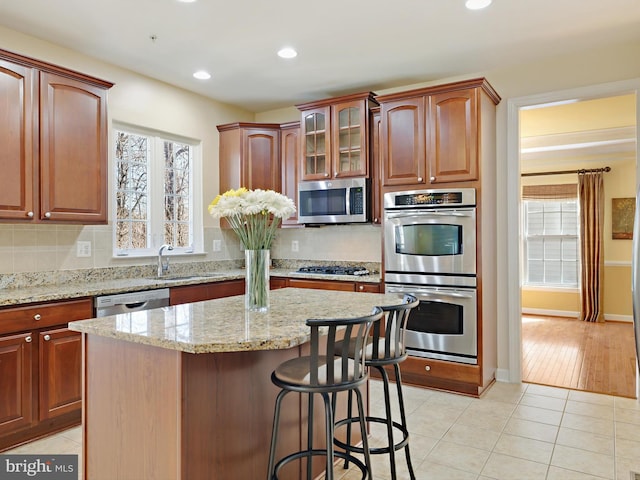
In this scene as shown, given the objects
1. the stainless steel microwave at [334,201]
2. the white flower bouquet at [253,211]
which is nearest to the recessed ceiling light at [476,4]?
the stainless steel microwave at [334,201]

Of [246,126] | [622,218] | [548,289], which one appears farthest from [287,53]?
[548,289]

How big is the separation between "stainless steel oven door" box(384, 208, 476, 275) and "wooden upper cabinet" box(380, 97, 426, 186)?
317mm

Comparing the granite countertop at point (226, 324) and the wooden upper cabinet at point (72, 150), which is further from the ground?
the wooden upper cabinet at point (72, 150)

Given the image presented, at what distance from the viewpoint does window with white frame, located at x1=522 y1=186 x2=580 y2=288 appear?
7.19m

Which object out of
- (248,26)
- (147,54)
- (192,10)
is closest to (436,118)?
(248,26)

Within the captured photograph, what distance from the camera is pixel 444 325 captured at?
3.68m

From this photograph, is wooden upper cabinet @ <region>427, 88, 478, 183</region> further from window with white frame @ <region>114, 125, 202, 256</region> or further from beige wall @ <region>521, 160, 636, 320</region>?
beige wall @ <region>521, 160, 636, 320</region>

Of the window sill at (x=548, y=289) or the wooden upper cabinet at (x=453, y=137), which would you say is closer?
the wooden upper cabinet at (x=453, y=137)

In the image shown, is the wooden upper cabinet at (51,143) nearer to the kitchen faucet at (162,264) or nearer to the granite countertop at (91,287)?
the granite countertop at (91,287)

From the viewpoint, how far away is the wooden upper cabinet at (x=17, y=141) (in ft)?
9.36

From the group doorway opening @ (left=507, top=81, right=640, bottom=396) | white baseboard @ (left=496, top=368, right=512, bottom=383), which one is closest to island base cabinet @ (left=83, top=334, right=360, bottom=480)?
white baseboard @ (left=496, top=368, right=512, bottom=383)

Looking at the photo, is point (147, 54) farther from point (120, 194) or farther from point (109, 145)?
point (120, 194)

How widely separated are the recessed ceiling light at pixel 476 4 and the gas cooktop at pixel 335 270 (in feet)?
7.74

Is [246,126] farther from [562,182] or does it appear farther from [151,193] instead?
[562,182]
